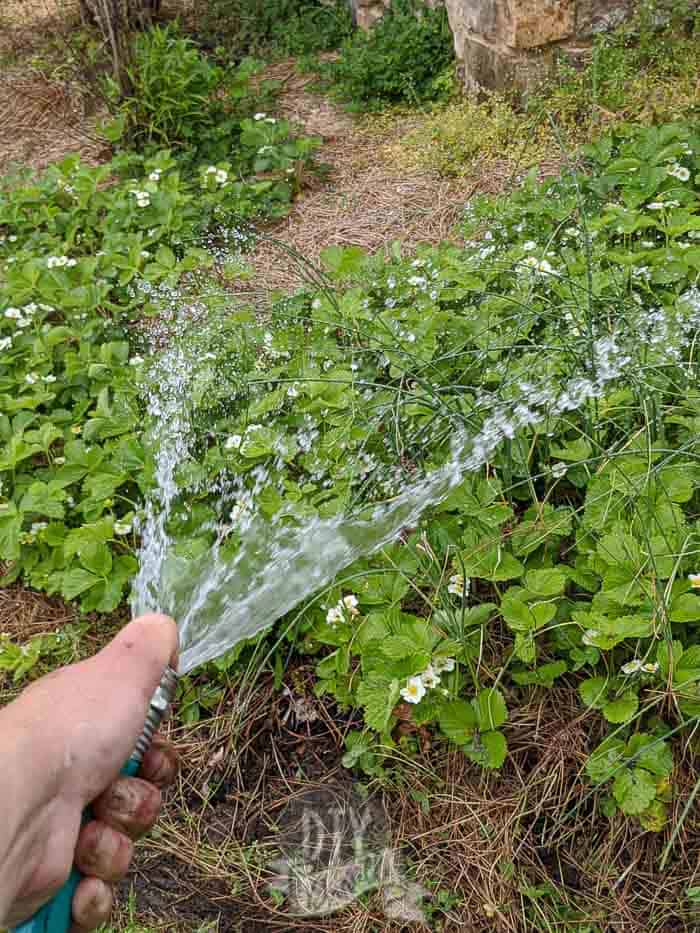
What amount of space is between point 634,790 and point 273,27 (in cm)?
580

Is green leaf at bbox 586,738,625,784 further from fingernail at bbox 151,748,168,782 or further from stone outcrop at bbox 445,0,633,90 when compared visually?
stone outcrop at bbox 445,0,633,90

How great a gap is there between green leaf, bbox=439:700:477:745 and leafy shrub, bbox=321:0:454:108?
3.94 metres

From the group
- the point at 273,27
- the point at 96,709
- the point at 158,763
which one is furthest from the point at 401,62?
the point at 96,709

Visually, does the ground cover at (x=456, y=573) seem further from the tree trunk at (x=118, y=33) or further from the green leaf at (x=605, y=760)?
the tree trunk at (x=118, y=33)

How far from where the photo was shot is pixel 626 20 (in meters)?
4.05

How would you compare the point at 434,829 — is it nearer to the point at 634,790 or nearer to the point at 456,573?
the point at 634,790

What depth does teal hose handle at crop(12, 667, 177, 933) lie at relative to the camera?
112 centimetres

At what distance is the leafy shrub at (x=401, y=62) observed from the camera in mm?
4820

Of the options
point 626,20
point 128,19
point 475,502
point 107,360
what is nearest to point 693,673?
point 475,502

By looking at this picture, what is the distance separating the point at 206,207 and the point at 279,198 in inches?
17.1

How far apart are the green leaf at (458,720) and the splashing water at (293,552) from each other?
17.0 inches

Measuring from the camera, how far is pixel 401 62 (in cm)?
482

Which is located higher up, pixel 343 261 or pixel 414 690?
pixel 343 261

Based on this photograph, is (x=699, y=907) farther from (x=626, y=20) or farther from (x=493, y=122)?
(x=626, y=20)
